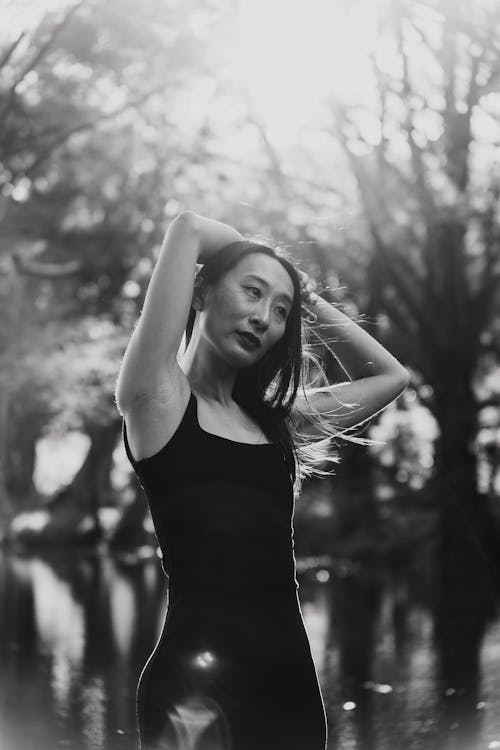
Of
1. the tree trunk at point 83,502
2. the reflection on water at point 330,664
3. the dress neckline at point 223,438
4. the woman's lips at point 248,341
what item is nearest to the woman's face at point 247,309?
the woman's lips at point 248,341

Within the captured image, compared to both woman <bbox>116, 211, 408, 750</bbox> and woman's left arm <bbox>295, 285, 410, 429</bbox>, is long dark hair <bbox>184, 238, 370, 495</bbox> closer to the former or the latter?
Answer: woman <bbox>116, 211, 408, 750</bbox>

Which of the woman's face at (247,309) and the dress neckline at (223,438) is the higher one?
the woman's face at (247,309)

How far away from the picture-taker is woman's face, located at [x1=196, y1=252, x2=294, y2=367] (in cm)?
249

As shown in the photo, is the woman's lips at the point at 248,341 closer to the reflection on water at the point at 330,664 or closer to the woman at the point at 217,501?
the woman at the point at 217,501

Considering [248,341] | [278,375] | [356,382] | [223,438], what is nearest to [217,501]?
[223,438]

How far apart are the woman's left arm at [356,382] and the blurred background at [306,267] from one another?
178 inches

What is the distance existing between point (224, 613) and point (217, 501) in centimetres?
22

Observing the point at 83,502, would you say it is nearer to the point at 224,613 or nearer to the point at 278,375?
the point at 278,375

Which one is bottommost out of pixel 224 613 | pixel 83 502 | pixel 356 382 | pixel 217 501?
pixel 83 502

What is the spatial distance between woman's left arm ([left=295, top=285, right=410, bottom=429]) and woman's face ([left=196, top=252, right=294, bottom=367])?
36 centimetres

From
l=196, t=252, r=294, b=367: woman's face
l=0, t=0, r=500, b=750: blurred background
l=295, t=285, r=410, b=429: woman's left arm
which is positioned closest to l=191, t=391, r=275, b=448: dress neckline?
l=196, t=252, r=294, b=367: woman's face

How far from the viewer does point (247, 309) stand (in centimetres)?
249

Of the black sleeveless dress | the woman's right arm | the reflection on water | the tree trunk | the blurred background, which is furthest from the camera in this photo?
the tree trunk

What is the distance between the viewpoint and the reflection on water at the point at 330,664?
7531 millimetres
